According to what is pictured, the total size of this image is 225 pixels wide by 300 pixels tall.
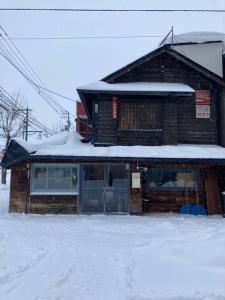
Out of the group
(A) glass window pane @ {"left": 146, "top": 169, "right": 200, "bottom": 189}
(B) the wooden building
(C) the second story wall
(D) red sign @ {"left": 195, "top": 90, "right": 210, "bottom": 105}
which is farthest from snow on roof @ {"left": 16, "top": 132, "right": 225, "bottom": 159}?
(D) red sign @ {"left": 195, "top": 90, "right": 210, "bottom": 105}

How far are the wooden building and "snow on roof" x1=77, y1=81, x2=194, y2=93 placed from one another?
5cm

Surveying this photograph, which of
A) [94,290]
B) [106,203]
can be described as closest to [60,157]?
[106,203]

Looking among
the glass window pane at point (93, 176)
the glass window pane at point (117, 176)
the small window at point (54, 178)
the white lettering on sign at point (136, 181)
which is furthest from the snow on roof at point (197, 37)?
the small window at point (54, 178)

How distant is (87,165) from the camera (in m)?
17.1

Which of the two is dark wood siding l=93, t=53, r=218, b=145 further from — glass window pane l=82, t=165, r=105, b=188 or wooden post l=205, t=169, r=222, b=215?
wooden post l=205, t=169, r=222, b=215

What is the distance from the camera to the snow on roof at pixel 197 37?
23.1m

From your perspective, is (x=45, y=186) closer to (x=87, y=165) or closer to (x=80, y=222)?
(x=87, y=165)

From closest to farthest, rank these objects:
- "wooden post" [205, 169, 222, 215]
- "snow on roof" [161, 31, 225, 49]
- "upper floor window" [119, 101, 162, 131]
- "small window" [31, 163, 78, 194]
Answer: "wooden post" [205, 169, 222, 215]
"small window" [31, 163, 78, 194]
"upper floor window" [119, 101, 162, 131]
"snow on roof" [161, 31, 225, 49]

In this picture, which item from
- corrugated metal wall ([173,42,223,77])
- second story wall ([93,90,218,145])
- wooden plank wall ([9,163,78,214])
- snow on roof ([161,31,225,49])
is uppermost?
snow on roof ([161,31,225,49])

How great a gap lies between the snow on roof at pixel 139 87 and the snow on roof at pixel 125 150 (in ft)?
8.83

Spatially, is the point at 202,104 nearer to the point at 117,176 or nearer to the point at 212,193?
the point at 212,193

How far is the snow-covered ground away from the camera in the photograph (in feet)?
18.7

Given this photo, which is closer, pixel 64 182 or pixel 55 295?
pixel 55 295

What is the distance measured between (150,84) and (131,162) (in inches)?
182
